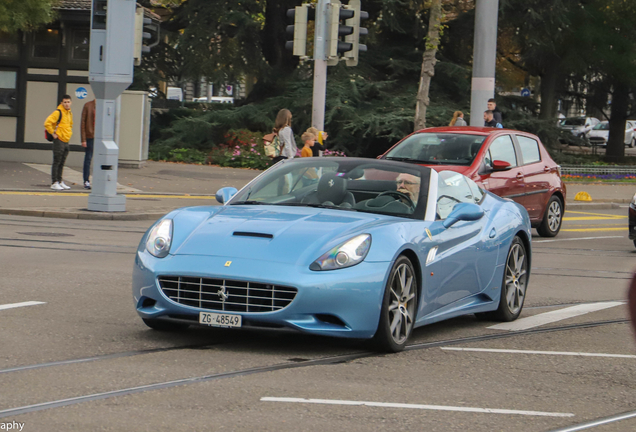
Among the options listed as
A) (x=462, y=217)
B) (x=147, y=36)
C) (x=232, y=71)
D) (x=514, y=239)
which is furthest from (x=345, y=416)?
(x=232, y=71)

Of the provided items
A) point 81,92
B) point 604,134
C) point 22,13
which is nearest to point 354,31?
point 22,13

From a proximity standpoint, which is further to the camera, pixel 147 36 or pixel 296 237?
pixel 147 36

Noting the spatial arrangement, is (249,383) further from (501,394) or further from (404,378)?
(501,394)

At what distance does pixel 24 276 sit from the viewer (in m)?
10.0

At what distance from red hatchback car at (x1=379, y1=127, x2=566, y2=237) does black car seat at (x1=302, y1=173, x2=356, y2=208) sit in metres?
7.11

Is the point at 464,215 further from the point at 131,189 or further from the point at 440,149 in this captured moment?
the point at 131,189

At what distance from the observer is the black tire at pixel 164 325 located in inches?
289

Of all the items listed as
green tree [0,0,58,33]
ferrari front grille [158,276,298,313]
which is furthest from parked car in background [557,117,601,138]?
ferrari front grille [158,276,298,313]

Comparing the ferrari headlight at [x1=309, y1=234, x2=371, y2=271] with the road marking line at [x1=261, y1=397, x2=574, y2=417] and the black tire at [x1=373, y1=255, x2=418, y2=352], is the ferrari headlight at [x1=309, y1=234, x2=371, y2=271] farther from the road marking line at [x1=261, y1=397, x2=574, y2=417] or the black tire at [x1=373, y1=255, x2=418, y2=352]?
the road marking line at [x1=261, y1=397, x2=574, y2=417]

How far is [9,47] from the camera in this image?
89.9 feet

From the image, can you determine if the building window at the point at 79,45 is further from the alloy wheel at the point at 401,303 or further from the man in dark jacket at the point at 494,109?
the alloy wheel at the point at 401,303

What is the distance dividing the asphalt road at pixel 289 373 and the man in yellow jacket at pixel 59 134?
35.3 feet

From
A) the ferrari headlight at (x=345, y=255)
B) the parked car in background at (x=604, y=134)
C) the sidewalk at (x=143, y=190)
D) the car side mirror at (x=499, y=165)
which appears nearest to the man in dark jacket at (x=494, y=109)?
the sidewalk at (x=143, y=190)

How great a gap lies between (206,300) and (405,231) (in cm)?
143
